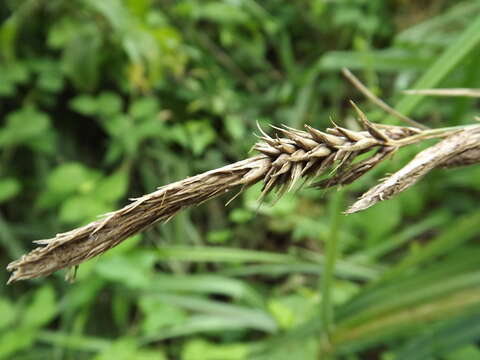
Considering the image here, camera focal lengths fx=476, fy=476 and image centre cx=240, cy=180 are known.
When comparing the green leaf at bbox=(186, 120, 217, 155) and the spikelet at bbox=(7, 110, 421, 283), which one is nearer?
the spikelet at bbox=(7, 110, 421, 283)

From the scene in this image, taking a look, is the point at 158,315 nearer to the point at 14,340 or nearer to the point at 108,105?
the point at 14,340

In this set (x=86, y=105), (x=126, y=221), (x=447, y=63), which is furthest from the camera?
(x=86, y=105)

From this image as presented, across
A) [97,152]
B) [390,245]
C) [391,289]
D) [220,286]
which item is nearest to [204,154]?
[97,152]

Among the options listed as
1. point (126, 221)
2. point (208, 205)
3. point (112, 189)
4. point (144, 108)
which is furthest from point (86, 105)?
point (126, 221)

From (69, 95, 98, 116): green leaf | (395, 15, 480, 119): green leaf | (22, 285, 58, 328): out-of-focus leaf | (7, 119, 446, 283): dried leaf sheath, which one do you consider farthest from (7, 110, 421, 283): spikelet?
(69, 95, 98, 116): green leaf

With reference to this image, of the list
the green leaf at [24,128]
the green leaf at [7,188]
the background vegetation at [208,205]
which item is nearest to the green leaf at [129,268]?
the background vegetation at [208,205]

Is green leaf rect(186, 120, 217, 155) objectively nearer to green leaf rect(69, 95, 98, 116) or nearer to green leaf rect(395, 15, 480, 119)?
green leaf rect(69, 95, 98, 116)

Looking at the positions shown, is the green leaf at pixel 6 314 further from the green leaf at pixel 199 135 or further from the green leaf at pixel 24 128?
the green leaf at pixel 199 135

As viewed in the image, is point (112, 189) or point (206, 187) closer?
point (206, 187)
